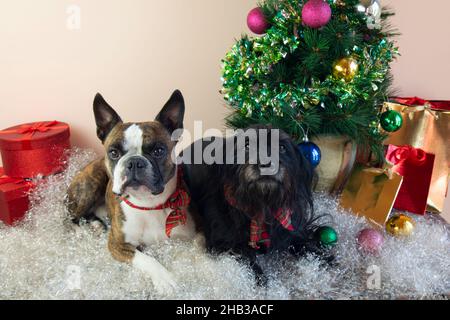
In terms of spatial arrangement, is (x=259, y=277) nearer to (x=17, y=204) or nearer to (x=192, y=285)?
(x=192, y=285)

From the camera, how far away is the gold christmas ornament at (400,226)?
4.90 ft

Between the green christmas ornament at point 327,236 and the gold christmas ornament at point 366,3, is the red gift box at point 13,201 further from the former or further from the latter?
the gold christmas ornament at point 366,3

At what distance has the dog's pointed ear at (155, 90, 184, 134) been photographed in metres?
1.36

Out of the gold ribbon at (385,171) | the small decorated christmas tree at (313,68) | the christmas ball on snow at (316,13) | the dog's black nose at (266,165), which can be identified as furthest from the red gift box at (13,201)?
the gold ribbon at (385,171)

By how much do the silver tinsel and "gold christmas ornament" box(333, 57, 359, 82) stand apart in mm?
512

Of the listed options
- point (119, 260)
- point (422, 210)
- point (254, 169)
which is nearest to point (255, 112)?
point (254, 169)

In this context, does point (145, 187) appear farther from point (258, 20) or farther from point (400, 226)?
point (400, 226)

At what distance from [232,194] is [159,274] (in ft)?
1.15

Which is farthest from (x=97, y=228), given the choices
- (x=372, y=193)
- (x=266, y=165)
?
(x=372, y=193)

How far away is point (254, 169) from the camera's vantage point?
112 centimetres

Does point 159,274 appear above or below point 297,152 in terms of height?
below

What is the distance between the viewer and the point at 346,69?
1368 millimetres

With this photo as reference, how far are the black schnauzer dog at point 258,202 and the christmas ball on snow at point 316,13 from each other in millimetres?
414

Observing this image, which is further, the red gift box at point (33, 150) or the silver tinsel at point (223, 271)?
the red gift box at point (33, 150)
